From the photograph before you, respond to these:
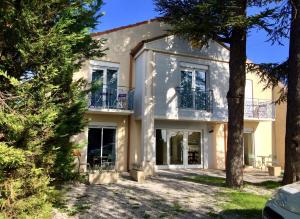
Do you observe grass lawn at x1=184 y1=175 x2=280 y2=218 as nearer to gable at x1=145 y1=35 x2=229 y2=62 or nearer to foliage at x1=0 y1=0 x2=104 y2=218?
foliage at x1=0 y1=0 x2=104 y2=218

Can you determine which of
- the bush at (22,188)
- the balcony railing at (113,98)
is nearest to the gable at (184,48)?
the balcony railing at (113,98)

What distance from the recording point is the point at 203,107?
1809 centimetres

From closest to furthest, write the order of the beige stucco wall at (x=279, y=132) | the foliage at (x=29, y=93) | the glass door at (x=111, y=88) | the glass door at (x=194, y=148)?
the foliage at (x=29, y=93) → the glass door at (x=111, y=88) → the glass door at (x=194, y=148) → the beige stucco wall at (x=279, y=132)

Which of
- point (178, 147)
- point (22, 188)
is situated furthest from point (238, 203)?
point (178, 147)

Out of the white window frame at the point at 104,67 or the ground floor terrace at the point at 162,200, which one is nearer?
the ground floor terrace at the point at 162,200

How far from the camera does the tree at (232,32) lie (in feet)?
37.6

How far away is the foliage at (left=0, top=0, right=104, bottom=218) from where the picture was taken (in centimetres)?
541

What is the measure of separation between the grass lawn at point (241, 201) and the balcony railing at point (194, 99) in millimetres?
5512

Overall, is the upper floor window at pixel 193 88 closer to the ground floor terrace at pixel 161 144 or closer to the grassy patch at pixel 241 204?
the ground floor terrace at pixel 161 144

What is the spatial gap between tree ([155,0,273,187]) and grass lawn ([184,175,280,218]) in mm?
755

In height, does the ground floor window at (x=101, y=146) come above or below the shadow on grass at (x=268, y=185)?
above

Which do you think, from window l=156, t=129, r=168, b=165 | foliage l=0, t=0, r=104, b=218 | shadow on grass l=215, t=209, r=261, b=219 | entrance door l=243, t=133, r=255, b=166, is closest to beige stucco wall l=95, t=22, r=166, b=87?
window l=156, t=129, r=168, b=165

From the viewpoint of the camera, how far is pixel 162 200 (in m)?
9.45

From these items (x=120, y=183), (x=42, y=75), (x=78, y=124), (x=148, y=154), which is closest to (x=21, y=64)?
(x=42, y=75)
